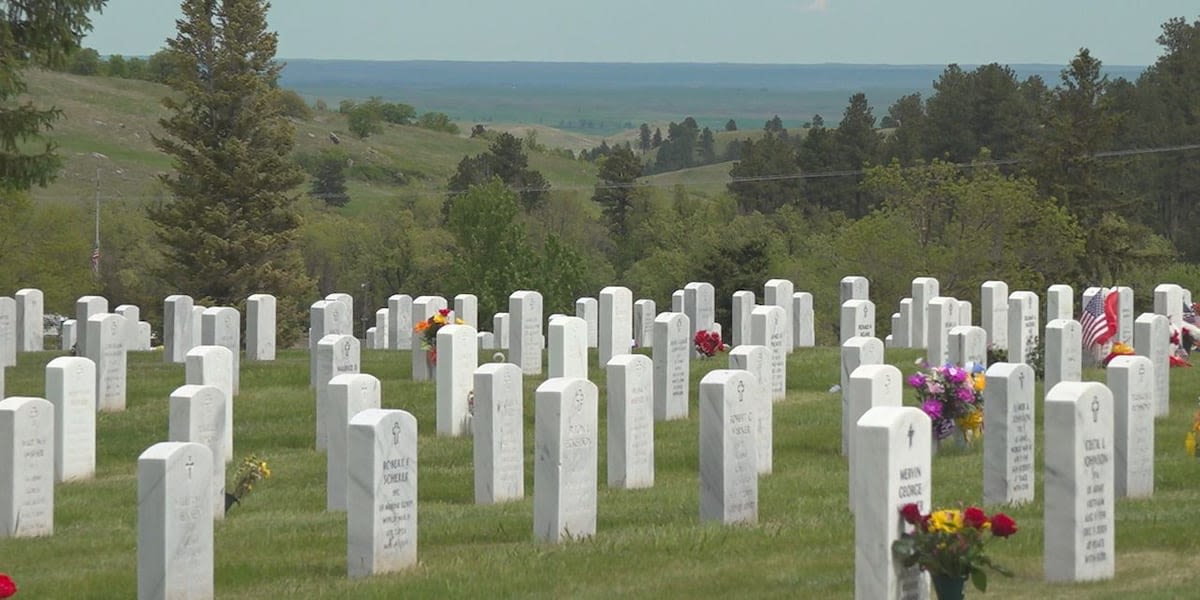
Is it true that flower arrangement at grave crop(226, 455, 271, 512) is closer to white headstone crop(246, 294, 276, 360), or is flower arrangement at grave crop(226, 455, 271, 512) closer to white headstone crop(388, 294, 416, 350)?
white headstone crop(246, 294, 276, 360)

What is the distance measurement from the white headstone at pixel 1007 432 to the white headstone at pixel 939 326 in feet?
36.2

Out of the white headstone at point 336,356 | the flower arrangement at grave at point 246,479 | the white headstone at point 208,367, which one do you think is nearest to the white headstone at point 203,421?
the flower arrangement at grave at point 246,479

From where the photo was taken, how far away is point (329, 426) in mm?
16188

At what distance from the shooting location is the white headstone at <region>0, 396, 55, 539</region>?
14.8m

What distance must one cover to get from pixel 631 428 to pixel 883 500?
680 centimetres

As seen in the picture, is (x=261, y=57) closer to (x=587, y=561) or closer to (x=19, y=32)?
(x=19, y=32)

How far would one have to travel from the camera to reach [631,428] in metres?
17.0

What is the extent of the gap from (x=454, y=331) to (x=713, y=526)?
281 inches

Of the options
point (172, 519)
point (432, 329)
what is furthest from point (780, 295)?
point (172, 519)

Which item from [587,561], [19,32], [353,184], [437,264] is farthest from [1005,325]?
[353,184]

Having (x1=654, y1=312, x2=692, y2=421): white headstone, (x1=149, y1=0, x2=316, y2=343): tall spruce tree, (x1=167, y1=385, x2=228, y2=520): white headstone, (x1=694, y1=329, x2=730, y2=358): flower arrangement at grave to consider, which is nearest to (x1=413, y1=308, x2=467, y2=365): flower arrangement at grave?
(x1=654, y1=312, x2=692, y2=421): white headstone

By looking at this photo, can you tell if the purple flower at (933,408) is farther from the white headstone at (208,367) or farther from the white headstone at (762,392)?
the white headstone at (208,367)

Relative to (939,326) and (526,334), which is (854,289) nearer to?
(939,326)

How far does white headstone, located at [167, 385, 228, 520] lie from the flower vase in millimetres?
7068
